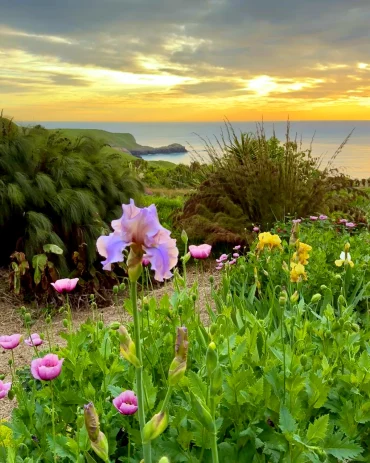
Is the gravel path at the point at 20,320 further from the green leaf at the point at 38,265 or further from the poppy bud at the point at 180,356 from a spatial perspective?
the poppy bud at the point at 180,356

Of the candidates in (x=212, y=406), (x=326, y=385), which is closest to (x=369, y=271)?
(x=326, y=385)

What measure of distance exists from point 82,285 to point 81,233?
0.56 m

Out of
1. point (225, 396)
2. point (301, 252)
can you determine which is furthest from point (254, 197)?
point (225, 396)

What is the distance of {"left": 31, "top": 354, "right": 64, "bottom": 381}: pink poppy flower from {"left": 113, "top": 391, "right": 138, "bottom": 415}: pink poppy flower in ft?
0.74

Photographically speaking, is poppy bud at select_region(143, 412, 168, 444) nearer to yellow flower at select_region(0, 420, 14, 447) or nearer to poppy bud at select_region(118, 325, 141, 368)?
poppy bud at select_region(118, 325, 141, 368)

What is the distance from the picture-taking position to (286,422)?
1705mm

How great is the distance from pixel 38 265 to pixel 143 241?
4.80 metres

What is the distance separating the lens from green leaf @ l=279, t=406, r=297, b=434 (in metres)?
1.70

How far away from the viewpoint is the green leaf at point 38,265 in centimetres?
565

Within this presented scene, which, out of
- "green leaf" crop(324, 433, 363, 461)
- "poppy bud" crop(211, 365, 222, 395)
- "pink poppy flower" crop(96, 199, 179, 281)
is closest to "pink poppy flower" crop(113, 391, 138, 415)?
"poppy bud" crop(211, 365, 222, 395)

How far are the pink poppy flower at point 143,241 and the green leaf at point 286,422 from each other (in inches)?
33.1

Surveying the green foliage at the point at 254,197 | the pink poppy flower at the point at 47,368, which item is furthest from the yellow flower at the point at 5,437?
the green foliage at the point at 254,197

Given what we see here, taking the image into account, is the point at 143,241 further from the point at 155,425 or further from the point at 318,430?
the point at 318,430

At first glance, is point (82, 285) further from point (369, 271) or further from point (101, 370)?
point (101, 370)
